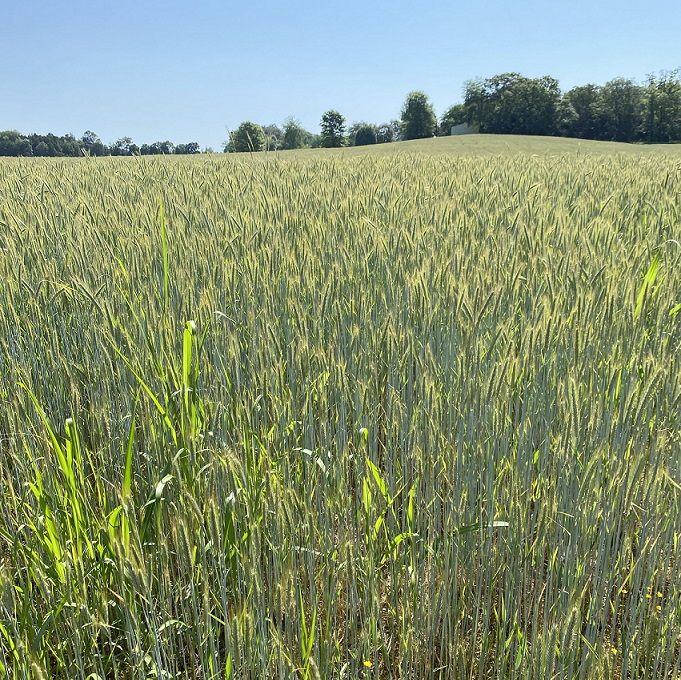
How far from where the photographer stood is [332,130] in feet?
148

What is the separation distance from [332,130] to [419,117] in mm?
9006

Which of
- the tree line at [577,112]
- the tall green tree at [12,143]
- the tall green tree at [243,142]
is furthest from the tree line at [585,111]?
the tall green tree at [243,142]

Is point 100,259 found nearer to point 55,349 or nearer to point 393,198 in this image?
point 55,349

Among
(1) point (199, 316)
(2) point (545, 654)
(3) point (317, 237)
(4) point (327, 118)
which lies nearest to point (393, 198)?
(3) point (317, 237)

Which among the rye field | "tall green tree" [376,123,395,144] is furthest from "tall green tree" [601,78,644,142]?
the rye field

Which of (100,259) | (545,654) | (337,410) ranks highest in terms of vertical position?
(100,259)

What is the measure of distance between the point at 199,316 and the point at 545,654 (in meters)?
0.97

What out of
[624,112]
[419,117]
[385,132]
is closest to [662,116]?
[624,112]

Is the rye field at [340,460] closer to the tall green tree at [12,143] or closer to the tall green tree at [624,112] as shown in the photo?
the tall green tree at [624,112]

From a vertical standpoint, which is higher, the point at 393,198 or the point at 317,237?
the point at 393,198

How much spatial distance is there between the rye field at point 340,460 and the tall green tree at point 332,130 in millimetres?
39239

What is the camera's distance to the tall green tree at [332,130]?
3934cm

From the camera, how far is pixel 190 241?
1.94m

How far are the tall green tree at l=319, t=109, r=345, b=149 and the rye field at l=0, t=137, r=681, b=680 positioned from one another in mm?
39239
